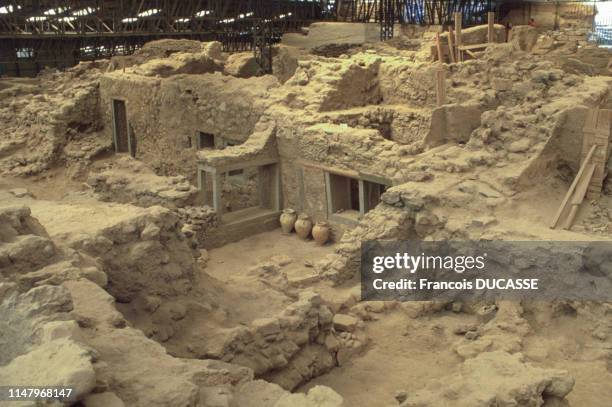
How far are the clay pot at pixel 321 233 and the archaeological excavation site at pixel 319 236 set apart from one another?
3 cm

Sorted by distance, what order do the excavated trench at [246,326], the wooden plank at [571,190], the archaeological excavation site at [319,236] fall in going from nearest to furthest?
the archaeological excavation site at [319,236], the excavated trench at [246,326], the wooden plank at [571,190]

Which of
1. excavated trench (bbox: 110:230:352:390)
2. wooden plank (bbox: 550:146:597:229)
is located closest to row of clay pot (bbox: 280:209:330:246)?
excavated trench (bbox: 110:230:352:390)

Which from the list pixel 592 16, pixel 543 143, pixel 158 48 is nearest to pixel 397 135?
pixel 543 143

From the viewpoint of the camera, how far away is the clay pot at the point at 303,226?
1245 cm

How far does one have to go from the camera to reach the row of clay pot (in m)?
12.1

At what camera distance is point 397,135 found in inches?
537

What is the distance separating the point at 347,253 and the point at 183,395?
5.78 meters

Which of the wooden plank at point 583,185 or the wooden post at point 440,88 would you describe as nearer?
the wooden plank at point 583,185

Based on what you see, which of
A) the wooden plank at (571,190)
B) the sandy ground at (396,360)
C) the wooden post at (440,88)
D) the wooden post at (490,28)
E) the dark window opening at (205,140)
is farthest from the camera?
the wooden post at (490,28)

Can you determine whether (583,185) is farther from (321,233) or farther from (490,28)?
(490,28)

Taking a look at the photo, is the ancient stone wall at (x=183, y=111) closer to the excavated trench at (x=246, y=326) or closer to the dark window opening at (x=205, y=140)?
the dark window opening at (x=205, y=140)

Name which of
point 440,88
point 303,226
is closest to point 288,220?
point 303,226

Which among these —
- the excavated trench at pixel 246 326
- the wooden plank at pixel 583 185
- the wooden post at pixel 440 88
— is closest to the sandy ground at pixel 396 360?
the excavated trench at pixel 246 326

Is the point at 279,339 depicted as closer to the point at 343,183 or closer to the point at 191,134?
the point at 343,183
